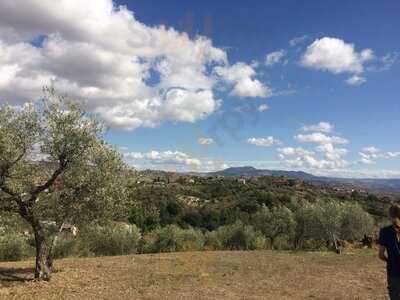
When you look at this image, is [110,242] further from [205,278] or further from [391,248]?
[391,248]

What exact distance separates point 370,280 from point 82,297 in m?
12.7

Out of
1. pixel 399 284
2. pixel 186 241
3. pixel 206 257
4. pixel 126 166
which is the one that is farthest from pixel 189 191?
pixel 399 284

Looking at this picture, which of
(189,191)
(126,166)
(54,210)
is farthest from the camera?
(189,191)

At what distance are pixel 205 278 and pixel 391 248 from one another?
40.5ft

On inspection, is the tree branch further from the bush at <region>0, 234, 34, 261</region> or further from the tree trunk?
the bush at <region>0, 234, 34, 261</region>

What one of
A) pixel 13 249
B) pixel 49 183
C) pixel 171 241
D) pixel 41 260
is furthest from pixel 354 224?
pixel 49 183

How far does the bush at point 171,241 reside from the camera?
126 ft

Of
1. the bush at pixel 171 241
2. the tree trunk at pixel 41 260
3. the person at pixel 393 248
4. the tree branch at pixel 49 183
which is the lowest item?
the bush at pixel 171 241

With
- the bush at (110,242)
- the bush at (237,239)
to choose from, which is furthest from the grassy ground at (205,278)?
the bush at (237,239)

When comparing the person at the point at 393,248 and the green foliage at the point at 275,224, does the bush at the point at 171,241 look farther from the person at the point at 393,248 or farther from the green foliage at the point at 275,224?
the person at the point at 393,248

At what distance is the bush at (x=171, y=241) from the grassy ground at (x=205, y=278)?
1161 cm

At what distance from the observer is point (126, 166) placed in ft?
63.5

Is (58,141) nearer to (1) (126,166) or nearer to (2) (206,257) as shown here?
(1) (126,166)

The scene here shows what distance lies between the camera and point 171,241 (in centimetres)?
3981
